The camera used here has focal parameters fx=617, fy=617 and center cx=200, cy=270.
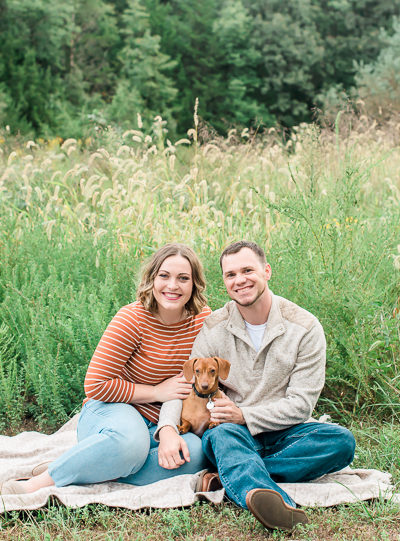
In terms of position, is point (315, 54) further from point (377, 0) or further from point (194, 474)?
point (194, 474)

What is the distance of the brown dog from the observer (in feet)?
9.77

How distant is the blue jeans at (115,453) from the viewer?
288 centimetres

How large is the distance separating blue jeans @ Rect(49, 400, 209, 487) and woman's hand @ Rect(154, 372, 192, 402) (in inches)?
5.6

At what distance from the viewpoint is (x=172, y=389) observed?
317 cm

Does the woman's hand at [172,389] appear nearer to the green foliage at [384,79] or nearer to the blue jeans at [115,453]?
the blue jeans at [115,453]

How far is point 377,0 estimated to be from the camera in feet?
83.5

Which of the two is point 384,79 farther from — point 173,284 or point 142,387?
point 142,387

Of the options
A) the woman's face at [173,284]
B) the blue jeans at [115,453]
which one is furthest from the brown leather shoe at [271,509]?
the woman's face at [173,284]

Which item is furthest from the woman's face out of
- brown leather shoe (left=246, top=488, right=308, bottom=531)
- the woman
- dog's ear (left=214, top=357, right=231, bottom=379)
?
brown leather shoe (left=246, top=488, right=308, bottom=531)

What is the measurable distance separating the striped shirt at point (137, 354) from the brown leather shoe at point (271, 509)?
2.96 feet

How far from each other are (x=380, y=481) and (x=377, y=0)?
26331 millimetres

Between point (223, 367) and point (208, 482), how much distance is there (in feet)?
1.79

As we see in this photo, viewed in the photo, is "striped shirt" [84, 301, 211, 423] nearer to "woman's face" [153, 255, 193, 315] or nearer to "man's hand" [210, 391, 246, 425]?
"woman's face" [153, 255, 193, 315]

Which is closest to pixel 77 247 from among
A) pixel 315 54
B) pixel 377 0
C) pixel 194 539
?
pixel 194 539
